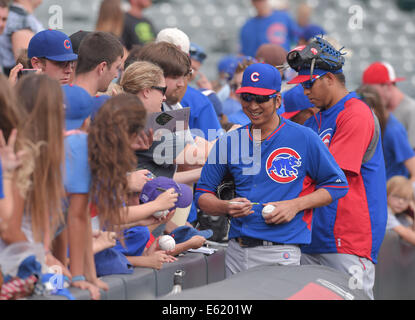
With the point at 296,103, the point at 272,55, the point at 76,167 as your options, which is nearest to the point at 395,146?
the point at 272,55

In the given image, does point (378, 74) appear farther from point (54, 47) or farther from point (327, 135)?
point (54, 47)

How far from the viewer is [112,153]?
10.5 feet

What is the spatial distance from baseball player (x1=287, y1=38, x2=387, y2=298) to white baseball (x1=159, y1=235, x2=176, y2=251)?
101cm

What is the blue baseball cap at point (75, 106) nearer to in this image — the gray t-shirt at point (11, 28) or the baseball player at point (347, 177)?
the baseball player at point (347, 177)

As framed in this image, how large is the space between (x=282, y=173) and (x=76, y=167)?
128 centimetres

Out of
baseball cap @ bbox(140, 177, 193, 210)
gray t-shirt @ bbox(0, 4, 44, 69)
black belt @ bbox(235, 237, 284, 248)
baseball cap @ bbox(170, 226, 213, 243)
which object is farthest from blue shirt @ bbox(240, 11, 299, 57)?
baseball cap @ bbox(140, 177, 193, 210)

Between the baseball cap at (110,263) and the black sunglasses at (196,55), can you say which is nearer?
the baseball cap at (110,263)

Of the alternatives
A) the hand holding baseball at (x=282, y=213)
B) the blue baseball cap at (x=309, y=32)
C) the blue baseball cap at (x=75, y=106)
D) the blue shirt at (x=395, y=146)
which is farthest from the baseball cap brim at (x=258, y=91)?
the blue baseball cap at (x=309, y=32)

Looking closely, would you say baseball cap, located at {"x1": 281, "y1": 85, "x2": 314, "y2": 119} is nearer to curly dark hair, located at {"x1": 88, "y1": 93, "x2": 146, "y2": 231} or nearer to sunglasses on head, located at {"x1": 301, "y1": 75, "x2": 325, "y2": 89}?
sunglasses on head, located at {"x1": 301, "y1": 75, "x2": 325, "y2": 89}

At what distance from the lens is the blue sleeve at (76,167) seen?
3.15 meters

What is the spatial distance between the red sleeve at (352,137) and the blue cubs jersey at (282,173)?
0.34 meters

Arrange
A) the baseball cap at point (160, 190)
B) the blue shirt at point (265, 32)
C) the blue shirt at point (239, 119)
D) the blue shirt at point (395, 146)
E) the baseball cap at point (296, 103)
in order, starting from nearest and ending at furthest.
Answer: the baseball cap at point (160, 190), the baseball cap at point (296, 103), the blue shirt at point (239, 119), the blue shirt at point (395, 146), the blue shirt at point (265, 32)
